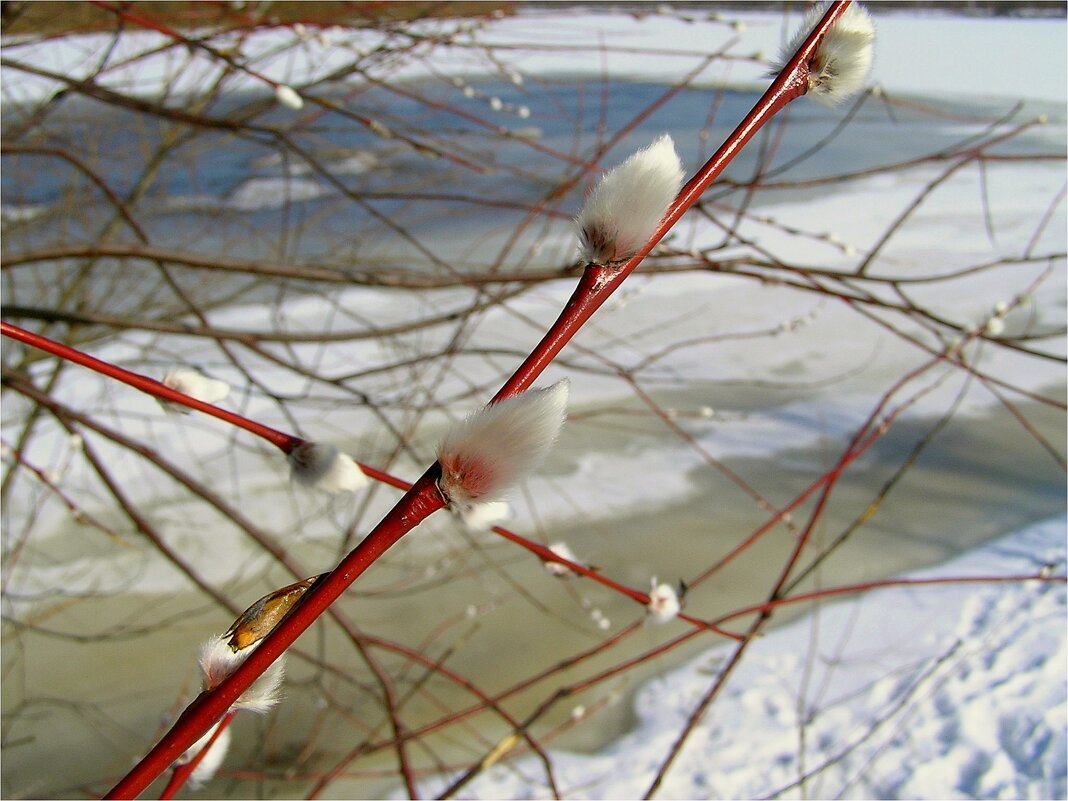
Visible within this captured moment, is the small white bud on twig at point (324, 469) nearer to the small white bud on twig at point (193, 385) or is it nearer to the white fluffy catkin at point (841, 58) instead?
the small white bud on twig at point (193, 385)

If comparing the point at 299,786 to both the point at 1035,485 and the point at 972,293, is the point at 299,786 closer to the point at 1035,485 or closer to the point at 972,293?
the point at 1035,485

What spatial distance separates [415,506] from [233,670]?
72mm

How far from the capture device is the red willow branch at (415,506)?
0.19 m

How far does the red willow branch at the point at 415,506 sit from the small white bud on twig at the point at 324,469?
15 cm

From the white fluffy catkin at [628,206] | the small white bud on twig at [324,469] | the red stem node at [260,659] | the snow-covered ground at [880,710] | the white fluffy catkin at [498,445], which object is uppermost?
the snow-covered ground at [880,710]

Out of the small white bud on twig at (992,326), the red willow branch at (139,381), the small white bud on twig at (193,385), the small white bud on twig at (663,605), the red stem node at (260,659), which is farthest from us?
the small white bud on twig at (992,326)

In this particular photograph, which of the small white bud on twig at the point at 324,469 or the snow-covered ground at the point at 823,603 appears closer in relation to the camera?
the small white bud on twig at the point at 324,469

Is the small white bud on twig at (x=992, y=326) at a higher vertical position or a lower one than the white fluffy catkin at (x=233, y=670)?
higher

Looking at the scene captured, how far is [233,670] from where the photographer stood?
0.73 ft

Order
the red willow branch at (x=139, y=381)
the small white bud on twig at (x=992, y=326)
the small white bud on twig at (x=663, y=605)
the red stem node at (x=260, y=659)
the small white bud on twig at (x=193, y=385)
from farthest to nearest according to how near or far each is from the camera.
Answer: the small white bud on twig at (x=992, y=326), the small white bud on twig at (x=663, y=605), the small white bud on twig at (x=193, y=385), the red willow branch at (x=139, y=381), the red stem node at (x=260, y=659)

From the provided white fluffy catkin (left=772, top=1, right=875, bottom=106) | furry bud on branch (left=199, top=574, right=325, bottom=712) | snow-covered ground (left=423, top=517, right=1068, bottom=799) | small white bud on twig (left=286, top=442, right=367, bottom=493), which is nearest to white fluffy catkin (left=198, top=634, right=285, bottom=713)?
furry bud on branch (left=199, top=574, right=325, bottom=712)

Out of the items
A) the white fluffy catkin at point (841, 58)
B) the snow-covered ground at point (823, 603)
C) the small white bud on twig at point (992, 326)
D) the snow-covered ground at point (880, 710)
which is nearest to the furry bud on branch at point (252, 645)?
the white fluffy catkin at point (841, 58)

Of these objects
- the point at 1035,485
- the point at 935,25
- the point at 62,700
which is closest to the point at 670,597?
the point at 62,700

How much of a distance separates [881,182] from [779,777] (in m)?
3.99
